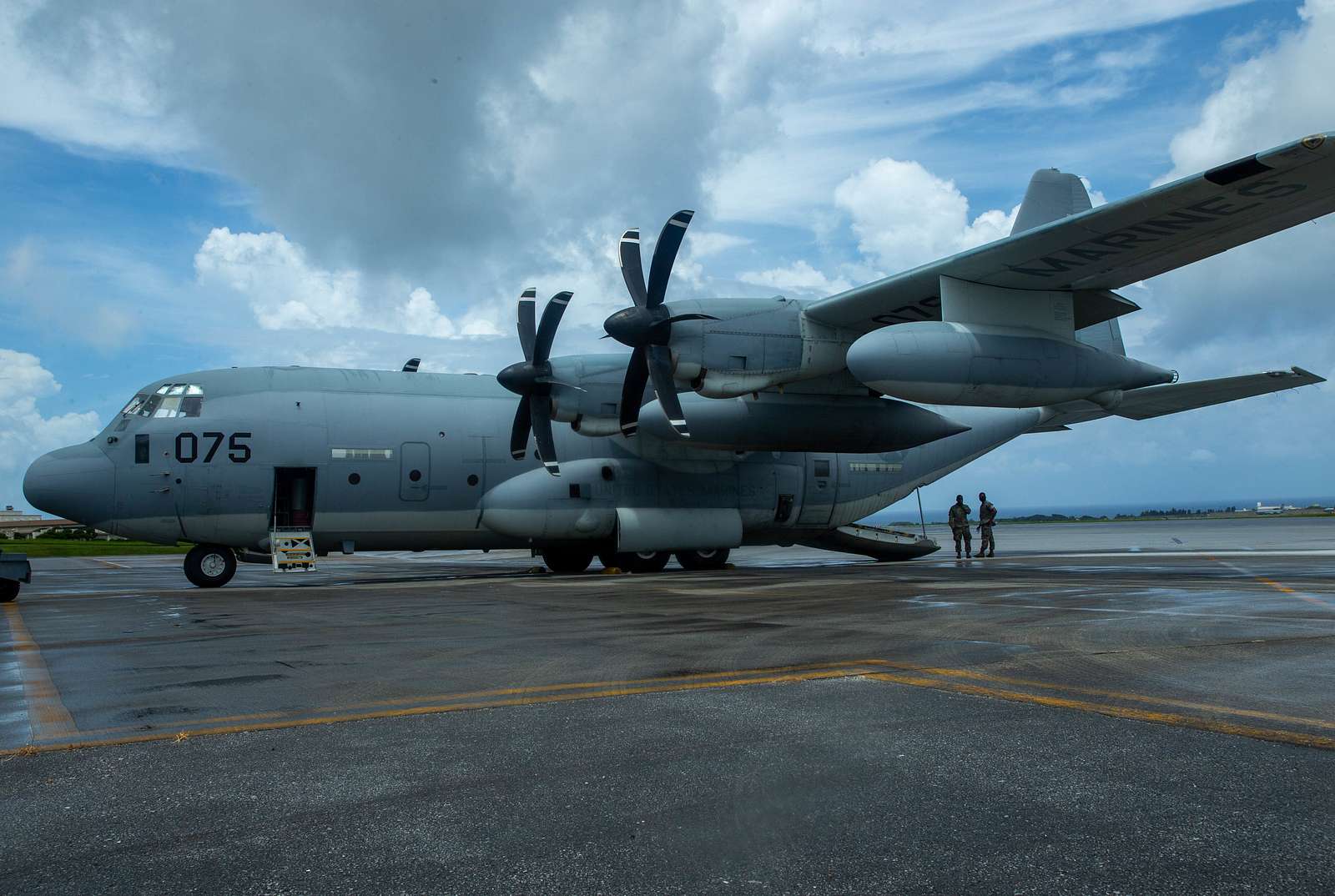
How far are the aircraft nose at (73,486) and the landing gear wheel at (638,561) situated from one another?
11599mm

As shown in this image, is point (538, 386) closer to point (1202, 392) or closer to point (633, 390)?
point (633, 390)

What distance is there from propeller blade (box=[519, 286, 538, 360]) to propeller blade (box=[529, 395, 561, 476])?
3.65 feet

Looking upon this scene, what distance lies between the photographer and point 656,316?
19.8 meters

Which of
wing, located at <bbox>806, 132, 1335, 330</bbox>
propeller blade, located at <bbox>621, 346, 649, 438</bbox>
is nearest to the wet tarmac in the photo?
wing, located at <bbox>806, 132, 1335, 330</bbox>

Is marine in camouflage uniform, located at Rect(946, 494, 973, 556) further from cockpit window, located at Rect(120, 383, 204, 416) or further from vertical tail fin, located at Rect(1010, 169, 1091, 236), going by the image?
cockpit window, located at Rect(120, 383, 204, 416)

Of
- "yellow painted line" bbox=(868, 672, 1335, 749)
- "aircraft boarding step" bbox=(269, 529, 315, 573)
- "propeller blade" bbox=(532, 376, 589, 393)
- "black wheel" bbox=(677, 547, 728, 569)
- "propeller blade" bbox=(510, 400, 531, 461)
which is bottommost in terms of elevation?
"yellow painted line" bbox=(868, 672, 1335, 749)

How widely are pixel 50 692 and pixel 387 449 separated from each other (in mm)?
15348

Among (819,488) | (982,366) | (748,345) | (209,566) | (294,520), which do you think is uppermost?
(748,345)

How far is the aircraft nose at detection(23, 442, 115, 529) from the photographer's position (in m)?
19.7

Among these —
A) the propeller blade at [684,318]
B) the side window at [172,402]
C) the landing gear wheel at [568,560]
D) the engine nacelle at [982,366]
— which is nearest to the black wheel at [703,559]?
the landing gear wheel at [568,560]

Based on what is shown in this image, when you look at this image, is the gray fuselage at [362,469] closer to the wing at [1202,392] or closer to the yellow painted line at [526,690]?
the wing at [1202,392]

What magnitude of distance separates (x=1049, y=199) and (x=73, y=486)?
863 inches

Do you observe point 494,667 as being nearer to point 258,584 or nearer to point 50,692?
point 50,692

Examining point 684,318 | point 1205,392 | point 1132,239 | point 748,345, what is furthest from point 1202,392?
point 684,318
